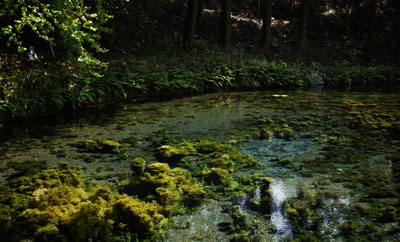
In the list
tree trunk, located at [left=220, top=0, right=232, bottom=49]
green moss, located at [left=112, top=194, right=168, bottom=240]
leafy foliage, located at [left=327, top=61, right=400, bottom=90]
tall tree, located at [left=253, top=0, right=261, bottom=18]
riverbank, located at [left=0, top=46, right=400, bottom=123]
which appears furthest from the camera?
tall tree, located at [left=253, top=0, right=261, bottom=18]

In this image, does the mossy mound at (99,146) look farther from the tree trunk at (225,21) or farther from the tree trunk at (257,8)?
the tree trunk at (257,8)

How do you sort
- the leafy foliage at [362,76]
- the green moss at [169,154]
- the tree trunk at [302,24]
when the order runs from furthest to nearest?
the tree trunk at [302,24]
the leafy foliage at [362,76]
the green moss at [169,154]

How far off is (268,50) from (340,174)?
52.8 feet

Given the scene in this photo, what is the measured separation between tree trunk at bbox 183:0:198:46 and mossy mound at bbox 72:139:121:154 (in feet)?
37.8

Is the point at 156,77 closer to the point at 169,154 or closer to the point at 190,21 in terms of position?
the point at 190,21

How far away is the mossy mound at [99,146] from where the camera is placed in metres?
6.14

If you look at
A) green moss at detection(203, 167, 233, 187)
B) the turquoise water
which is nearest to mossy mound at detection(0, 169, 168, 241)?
the turquoise water

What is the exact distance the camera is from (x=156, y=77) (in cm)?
1238

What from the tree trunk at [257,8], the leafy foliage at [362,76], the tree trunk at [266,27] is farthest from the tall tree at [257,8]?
the leafy foliage at [362,76]

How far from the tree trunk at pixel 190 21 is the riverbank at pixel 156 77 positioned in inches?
21.0

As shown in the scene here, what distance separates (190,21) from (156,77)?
5.67 m

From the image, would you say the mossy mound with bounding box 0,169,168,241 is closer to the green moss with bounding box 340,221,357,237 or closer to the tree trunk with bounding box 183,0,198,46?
the green moss with bounding box 340,221,357,237

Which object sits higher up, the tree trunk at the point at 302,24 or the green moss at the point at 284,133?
the tree trunk at the point at 302,24

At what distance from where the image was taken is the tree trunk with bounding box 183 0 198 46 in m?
16.5
